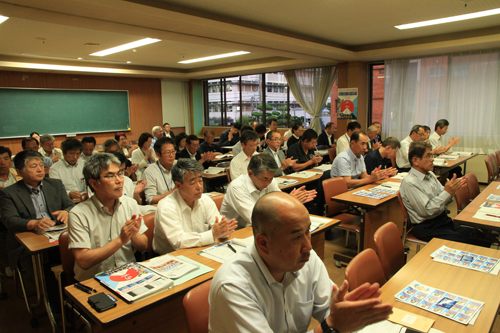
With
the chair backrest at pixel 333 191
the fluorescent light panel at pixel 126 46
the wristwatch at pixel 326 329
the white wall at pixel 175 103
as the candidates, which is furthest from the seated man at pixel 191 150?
the white wall at pixel 175 103

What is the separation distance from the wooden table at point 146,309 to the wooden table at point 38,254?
2.98 ft

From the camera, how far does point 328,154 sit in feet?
25.2

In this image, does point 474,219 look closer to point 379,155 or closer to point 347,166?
point 347,166

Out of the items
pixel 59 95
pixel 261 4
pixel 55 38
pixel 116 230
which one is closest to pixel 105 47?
pixel 55 38

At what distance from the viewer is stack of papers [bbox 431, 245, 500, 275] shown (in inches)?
77.9

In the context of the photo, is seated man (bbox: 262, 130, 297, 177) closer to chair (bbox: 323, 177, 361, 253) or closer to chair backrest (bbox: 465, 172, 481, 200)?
chair (bbox: 323, 177, 361, 253)

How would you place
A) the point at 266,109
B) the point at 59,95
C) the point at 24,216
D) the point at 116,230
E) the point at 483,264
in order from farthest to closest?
the point at 266,109 < the point at 59,95 < the point at 24,216 < the point at 116,230 < the point at 483,264

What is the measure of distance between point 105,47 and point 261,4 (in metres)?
4.56

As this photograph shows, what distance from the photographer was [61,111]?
10266 millimetres

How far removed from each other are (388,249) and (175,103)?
12051 millimetres

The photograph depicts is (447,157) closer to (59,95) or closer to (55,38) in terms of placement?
(55,38)

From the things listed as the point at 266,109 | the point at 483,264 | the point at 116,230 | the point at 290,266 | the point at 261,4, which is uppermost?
the point at 261,4

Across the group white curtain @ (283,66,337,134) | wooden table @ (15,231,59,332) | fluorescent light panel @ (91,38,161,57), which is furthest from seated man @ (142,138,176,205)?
white curtain @ (283,66,337,134)

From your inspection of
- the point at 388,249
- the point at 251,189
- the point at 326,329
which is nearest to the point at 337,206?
the point at 251,189
